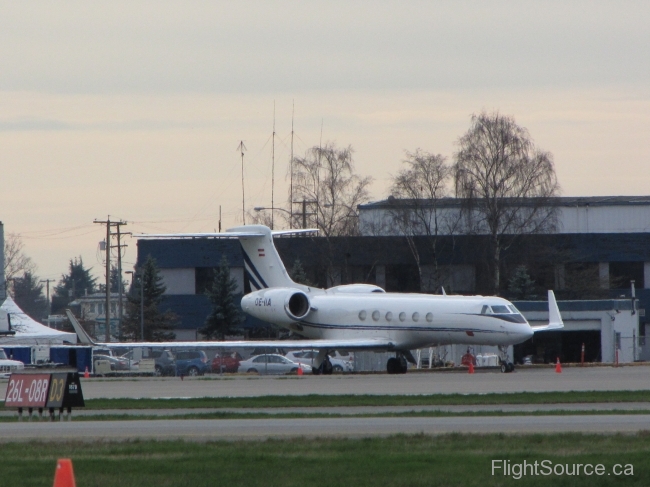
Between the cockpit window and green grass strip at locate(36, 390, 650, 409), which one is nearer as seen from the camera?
green grass strip at locate(36, 390, 650, 409)

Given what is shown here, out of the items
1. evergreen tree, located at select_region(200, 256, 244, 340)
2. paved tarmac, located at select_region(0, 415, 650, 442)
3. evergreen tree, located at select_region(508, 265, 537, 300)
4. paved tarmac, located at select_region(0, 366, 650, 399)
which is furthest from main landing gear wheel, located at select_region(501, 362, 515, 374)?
evergreen tree, located at select_region(200, 256, 244, 340)

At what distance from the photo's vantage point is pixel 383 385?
31.7 metres

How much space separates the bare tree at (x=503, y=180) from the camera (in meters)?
61.2

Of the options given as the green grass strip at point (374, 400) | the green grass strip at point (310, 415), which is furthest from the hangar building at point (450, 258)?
the green grass strip at point (310, 415)

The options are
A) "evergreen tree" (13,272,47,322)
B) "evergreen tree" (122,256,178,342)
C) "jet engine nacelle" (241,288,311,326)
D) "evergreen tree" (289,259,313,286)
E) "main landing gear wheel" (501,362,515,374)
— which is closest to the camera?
"main landing gear wheel" (501,362,515,374)

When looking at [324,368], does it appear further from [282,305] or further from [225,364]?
[225,364]

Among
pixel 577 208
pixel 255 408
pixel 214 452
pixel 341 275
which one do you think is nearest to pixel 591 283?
pixel 577 208

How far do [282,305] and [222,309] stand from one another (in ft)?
77.4

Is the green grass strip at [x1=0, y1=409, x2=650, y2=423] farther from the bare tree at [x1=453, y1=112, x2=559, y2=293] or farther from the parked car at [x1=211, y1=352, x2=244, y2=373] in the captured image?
the bare tree at [x1=453, y1=112, x2=559, y2=293]

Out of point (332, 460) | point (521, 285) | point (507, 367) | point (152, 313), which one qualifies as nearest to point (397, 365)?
point (507, 367)

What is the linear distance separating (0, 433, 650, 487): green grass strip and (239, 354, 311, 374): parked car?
33779 mm

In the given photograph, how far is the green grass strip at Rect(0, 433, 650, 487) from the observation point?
1143 centimetres

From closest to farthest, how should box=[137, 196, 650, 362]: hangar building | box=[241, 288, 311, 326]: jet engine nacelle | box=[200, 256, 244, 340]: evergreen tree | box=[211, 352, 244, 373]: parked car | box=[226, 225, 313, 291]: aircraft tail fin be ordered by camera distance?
1. box=[241, 288, 311, 326]: jet engine nacelle
2. box=[226, 225, 313, 291]: aircraft tail fin
3. box=[211, 352, 244, 373]: parked car
4. box=[137, 196, 650, 362]: hangar building
5. box=[200, 256, 244, 340]: evergreen tree

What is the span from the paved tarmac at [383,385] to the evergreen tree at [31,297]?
438 feet
